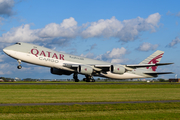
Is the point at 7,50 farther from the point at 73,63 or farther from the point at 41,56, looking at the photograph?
the point at 73,63

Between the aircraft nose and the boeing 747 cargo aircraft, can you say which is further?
the boeing 747 cargo aircraft

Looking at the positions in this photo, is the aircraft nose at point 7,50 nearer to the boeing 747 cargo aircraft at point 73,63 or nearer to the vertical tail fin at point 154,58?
the boeing 747 cargo aircraft at point 73,63

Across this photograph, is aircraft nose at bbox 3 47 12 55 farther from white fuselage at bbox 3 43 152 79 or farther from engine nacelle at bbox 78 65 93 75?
engine nacelle at bbox 78 65 93 75

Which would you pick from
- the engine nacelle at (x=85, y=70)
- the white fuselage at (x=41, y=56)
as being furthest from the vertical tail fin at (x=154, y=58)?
the engine nacelle at (x=85, y=70)

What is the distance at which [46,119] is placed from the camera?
39.4 ft

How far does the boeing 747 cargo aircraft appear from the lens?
49250 mm

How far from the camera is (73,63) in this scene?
185 ft

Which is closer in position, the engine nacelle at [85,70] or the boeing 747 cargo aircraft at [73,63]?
the boeing 747 cargo aircraft at [73,63]

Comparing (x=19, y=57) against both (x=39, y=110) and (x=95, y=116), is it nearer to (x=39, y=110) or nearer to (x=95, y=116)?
(x=39, y=110)

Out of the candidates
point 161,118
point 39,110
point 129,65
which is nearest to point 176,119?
point 161,118

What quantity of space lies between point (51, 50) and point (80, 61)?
334 inches

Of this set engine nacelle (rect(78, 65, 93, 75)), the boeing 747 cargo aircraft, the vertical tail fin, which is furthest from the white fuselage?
the vertical tail fin

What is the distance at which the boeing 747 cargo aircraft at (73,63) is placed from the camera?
4925cm

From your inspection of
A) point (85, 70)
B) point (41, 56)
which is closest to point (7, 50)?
point (41, 56)
